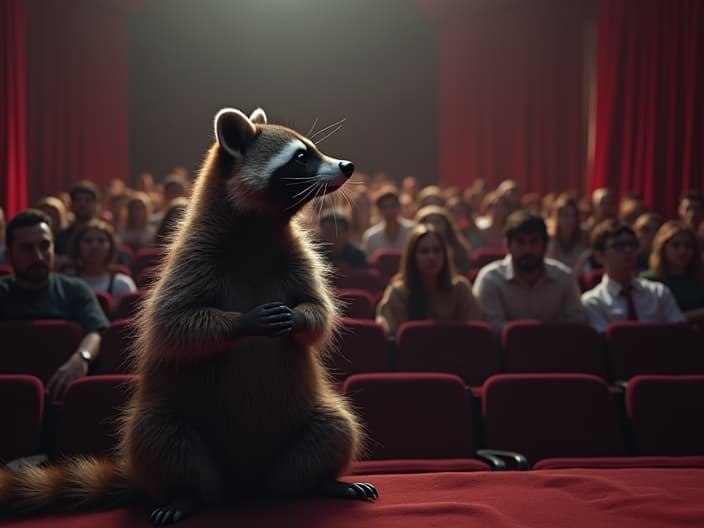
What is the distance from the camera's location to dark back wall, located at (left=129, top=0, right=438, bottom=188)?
16453 millimetres

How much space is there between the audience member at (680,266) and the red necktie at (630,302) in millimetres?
518

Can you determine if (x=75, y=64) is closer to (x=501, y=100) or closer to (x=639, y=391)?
(x=501, y=100)

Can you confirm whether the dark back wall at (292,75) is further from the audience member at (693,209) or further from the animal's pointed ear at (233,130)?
the animal's pointed ear at (233,130)

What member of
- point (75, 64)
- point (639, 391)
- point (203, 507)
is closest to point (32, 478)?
point (203, 507)

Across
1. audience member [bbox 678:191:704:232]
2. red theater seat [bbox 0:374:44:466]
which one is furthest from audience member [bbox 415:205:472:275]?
red theater seat [bbox 0:374:44:466]

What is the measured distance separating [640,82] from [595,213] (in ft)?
8.06

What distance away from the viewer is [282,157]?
194 centimetres

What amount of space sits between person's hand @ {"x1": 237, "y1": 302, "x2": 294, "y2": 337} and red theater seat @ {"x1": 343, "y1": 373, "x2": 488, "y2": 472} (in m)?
1.22

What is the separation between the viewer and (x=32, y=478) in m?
2.03

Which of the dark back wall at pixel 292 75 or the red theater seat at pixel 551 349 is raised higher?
the dark back wall at pixel 292 75

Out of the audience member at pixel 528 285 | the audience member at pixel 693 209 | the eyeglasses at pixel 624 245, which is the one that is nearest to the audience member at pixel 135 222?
the audience member at pixel 528 285

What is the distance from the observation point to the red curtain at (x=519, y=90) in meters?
13.9

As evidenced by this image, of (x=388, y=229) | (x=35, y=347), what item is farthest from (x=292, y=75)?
(x=35, y=347)

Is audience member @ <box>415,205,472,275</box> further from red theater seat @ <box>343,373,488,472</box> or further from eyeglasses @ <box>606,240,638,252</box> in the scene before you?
red theater seat @ <box>343,373,488,472</box>
